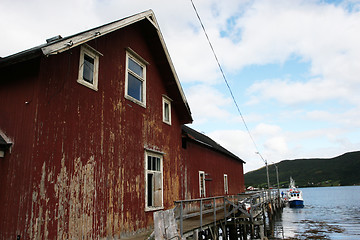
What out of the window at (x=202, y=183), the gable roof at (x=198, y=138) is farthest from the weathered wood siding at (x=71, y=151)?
the window at (x=202, y=183)

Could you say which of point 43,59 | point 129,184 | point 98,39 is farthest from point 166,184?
point 43,59

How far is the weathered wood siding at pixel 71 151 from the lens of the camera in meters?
6.28

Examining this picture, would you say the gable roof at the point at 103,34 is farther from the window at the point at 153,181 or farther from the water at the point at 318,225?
the water at the point at 318,225

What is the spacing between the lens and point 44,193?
636 centimetres

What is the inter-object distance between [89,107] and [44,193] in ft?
8.67

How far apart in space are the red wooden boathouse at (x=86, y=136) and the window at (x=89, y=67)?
0.09ft

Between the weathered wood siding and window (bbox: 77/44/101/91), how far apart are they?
17 cm

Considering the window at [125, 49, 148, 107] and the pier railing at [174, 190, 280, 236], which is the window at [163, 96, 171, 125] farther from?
the pier railing at [174, 190, 280, 236]

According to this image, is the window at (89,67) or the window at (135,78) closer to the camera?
the window at (89,67)

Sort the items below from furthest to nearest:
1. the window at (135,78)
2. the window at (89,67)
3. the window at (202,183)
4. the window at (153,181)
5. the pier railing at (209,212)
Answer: the window at (202,183) → the window at (153,181) → the pier railing at (209,212) → the window at (135,78) → the window at (89,67)

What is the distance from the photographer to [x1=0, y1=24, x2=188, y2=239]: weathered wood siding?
6277 millimetres

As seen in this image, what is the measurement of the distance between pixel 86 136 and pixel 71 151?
2.27 feet

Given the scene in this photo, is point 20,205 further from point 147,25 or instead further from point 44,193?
point 147,25

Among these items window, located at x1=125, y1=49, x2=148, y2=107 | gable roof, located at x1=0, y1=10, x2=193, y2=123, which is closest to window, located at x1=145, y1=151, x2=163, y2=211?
window, located at x1=125, y1=49, x2=148, y2=107
